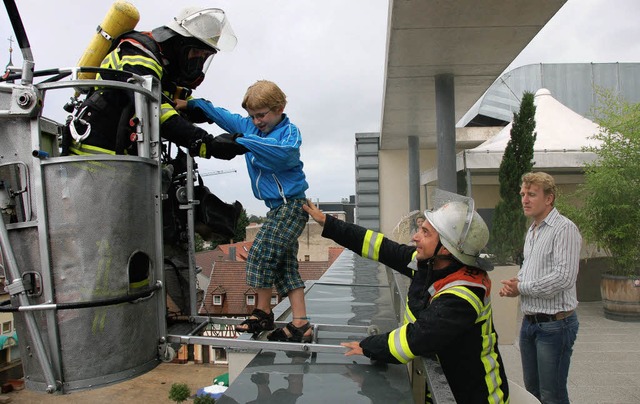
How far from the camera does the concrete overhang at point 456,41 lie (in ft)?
18.1

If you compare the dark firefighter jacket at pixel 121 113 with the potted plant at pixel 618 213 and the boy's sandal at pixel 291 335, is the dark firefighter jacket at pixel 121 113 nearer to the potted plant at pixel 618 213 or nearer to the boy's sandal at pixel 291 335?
the boy's sandal at pixel 291 335

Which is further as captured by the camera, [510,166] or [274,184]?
[510,166]

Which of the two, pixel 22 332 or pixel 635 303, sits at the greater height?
pixel 22 332

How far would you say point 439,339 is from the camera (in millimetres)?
2047

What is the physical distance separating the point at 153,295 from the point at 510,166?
10.5 metres

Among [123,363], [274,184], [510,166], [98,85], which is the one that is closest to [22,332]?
Answer: [123,363]

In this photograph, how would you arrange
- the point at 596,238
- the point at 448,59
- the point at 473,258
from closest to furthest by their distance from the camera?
the point at 473,258 → the point at 448,59 → the point at 596,238

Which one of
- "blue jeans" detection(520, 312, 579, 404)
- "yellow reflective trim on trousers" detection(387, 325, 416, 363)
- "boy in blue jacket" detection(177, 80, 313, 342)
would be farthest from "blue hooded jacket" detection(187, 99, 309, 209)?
"blue jeans" detection(520, 312, 579, 404)

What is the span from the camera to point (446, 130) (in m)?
8.07

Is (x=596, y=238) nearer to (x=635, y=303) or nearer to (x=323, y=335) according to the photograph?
(x=635, y=303)

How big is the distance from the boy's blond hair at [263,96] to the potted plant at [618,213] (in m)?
8.35

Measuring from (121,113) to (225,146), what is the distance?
0.49 m

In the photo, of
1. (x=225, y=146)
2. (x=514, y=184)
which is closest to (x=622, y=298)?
(x=514, y=184)

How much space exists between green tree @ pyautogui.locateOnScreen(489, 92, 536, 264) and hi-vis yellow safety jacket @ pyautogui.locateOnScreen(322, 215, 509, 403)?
942 centimetres
